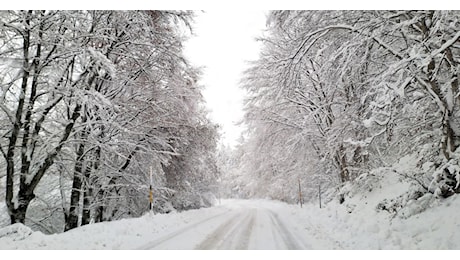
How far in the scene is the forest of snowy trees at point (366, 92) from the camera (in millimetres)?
5219

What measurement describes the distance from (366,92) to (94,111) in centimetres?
675

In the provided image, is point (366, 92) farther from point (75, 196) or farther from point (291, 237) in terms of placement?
point (75, 196)

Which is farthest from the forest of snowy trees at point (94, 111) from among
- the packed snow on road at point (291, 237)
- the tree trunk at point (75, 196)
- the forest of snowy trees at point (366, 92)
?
the forest of snowy trees at point (366, 92)

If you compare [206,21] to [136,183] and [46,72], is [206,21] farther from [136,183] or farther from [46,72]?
[136,183]

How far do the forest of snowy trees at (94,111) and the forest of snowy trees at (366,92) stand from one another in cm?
341

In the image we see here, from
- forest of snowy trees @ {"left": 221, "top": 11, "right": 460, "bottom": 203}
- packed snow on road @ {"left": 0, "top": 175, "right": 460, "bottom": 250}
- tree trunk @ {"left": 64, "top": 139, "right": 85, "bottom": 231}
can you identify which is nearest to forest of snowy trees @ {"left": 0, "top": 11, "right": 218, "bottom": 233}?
tree trunk @ {"left": 64, "top": 139, "right": 85, "bottom": 231}

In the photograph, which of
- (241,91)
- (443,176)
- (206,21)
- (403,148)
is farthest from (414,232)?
(241,91)

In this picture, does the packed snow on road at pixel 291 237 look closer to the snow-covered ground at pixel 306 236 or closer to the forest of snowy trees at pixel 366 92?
the snow-covered ground at pixel 306 236

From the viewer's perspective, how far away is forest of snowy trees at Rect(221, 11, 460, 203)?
5219 millimetres

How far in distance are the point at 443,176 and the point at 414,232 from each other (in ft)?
4.30

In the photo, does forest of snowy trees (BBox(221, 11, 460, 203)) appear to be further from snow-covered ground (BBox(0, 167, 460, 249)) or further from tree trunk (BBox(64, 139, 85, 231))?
tree trunk (BBox(64, 139, 85, 231))

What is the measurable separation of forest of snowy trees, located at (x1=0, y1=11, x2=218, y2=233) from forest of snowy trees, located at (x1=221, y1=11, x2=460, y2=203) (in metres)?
3.41

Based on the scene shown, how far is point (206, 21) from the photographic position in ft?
30.2

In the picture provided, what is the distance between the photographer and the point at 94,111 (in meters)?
7.35
